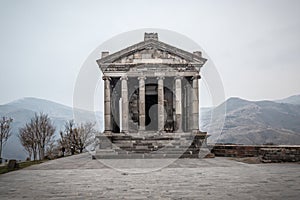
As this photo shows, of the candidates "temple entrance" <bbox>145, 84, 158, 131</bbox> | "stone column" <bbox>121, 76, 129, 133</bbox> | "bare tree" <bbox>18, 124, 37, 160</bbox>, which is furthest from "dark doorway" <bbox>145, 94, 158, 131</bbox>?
"bare tree" <bbox>18, 124, 37, 160</bbox>

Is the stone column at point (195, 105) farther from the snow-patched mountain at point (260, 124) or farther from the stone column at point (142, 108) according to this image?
the snow-patched mountain at point (260, 124)

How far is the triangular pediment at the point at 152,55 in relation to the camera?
26.1 metres

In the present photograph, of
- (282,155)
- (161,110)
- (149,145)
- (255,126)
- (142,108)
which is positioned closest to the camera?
(282,155)

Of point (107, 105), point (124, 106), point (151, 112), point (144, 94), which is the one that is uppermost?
point (144, 94)

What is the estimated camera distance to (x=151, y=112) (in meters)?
33.4

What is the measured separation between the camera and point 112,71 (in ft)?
85.1

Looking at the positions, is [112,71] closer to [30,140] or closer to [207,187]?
[207,187]

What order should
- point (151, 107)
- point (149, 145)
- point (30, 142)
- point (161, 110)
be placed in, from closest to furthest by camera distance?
1. point (149, 145)
2. point (161, 110)
3. point (151, 107)
4. point (30, 142)

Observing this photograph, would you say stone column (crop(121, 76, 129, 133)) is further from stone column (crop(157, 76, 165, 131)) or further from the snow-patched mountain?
the snow-patched mountain

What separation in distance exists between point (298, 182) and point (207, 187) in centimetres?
321

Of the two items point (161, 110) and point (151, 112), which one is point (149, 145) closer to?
point (161, 110)

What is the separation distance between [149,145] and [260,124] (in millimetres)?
76072

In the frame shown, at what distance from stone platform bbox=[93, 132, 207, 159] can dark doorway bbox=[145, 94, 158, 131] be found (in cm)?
802

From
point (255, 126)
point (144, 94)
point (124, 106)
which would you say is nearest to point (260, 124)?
point (255, 126)
